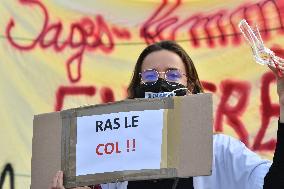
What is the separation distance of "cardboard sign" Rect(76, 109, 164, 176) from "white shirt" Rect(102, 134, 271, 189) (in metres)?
0.16

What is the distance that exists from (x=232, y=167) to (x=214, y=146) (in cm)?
9

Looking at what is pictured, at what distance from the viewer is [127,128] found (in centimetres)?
197

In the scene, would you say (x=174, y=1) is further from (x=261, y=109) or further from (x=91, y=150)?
(x=91, y=150)

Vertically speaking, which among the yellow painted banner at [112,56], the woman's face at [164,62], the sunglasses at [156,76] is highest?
the yellow painted banner at [112,56]

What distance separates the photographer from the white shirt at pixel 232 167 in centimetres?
192

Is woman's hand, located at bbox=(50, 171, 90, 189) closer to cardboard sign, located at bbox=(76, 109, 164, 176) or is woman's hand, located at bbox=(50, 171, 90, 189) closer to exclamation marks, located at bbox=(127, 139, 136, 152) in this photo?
cardboard sign, located at bbox=(76, 109, 164, 176)

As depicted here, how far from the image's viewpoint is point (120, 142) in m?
1.96

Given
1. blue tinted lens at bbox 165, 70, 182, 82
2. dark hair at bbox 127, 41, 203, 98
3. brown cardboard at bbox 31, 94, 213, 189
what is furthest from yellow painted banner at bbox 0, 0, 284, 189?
brown cardboard at bbox 31, 94, 213, 189

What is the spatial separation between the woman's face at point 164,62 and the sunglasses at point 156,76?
0.05ft

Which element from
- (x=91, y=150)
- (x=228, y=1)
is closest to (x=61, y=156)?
(x=91, y=150)

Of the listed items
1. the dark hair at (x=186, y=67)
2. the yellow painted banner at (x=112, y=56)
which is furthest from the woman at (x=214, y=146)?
the yellow painted banner at (x=112, y=56)

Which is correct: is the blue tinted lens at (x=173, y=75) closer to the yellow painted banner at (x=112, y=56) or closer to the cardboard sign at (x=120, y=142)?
the cardboard sign at (x=120, y=142)

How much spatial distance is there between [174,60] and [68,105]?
112 cm

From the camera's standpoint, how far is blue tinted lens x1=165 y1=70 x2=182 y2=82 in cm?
214
